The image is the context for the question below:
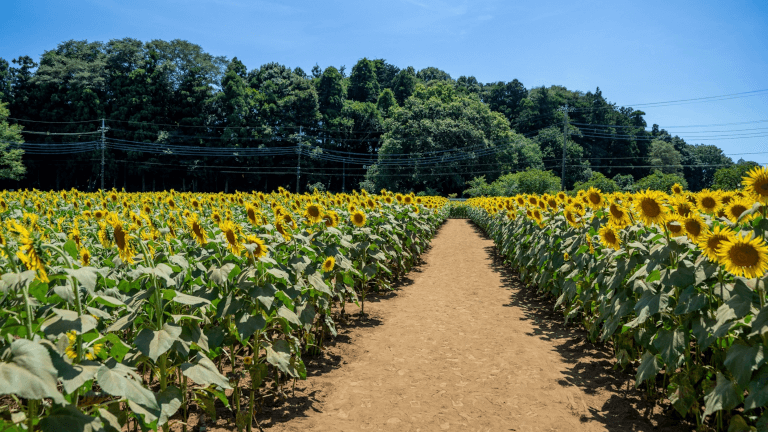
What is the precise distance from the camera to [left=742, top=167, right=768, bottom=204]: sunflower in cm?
280

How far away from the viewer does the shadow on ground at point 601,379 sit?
11.1 feet

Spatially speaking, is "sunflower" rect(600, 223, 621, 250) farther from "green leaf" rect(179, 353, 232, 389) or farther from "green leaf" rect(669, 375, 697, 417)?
"green leaf" rect(179, 353, 232, 389)

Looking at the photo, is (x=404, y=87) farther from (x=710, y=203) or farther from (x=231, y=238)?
(x=231, y=238)

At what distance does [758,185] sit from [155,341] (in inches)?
143

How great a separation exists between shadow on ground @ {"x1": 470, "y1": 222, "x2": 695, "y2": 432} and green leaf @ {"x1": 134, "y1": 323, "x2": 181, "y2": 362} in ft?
9.90

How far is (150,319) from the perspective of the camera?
9.25ft

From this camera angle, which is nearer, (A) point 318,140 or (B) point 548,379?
(B) point 548,379

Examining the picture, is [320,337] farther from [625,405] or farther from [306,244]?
[625,405]

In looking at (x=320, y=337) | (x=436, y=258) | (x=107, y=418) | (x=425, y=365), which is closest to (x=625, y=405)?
(x=425, y=365)

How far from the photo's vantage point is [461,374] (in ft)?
14.5

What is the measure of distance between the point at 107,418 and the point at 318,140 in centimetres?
6180

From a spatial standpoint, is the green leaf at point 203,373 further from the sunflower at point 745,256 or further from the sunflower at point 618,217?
the sunflower at point 618,217

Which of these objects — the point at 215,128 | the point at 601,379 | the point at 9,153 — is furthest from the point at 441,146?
the point at 601,379

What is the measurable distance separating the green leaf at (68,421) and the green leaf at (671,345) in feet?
10.4
